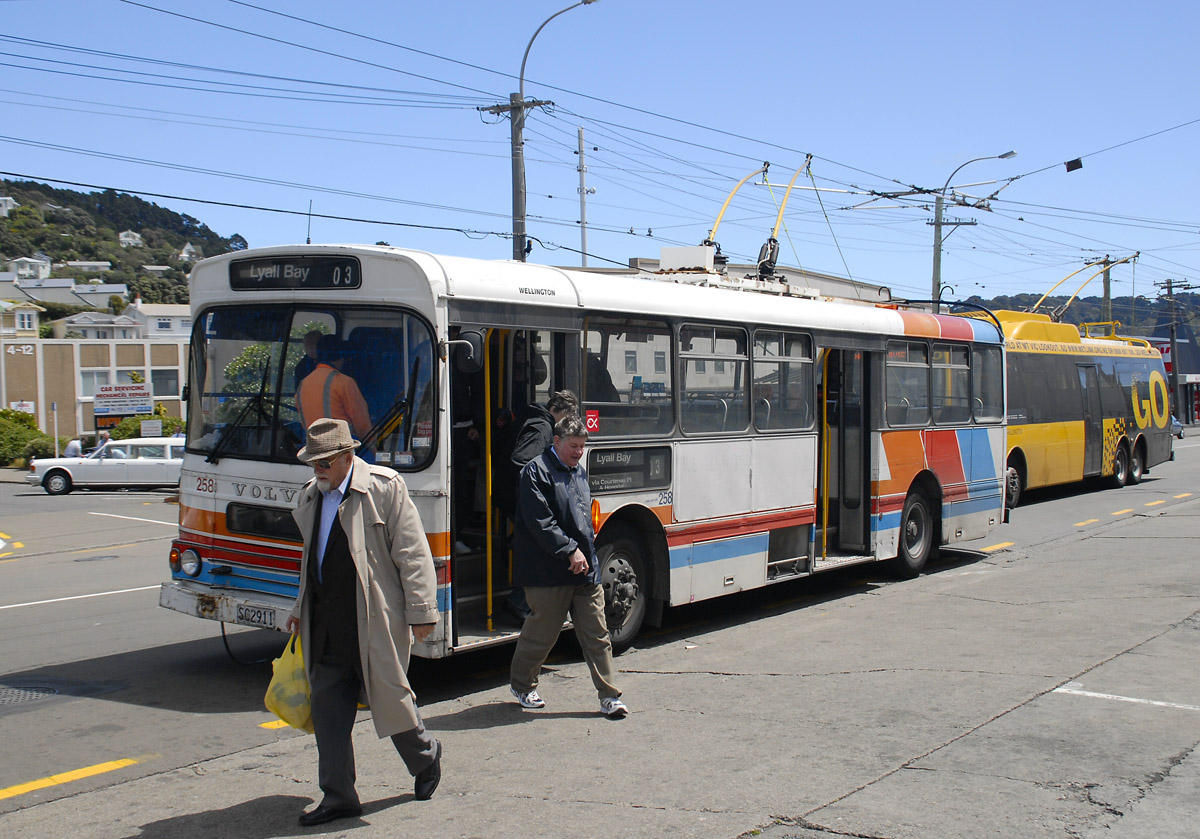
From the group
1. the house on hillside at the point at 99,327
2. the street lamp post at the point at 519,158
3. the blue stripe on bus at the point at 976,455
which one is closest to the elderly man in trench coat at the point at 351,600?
the blue stripe on bus at the point at 976,455

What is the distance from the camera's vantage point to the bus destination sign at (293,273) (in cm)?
719

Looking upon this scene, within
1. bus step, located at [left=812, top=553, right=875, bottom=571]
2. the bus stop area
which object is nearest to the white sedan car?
bus step, located at [left=812, top=553, right=875, bottom=571]

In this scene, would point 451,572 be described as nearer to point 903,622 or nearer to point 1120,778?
point 1120,778

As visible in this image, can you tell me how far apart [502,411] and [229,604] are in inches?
90.9

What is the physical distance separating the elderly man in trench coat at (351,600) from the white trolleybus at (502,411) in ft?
5.64

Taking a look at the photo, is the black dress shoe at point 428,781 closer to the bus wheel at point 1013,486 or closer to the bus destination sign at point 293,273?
the bus destination sign at point 293,273

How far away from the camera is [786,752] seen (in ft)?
19.2

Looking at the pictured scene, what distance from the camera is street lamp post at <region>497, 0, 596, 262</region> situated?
20.9m

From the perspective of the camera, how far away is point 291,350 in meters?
7.38

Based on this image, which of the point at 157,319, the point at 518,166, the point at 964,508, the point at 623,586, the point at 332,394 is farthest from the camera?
the point at 157,319

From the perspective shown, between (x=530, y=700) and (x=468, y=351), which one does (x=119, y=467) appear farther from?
(x=530, y=700)

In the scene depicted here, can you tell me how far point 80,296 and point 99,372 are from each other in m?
82.8

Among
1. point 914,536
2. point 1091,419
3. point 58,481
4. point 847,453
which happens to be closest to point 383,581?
point 847,453

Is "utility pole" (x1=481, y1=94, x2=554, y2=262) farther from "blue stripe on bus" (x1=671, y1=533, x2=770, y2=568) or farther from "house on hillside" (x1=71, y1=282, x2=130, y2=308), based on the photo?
"house on hillside" (x1=71, y1=282, x2=130, y2=308)
